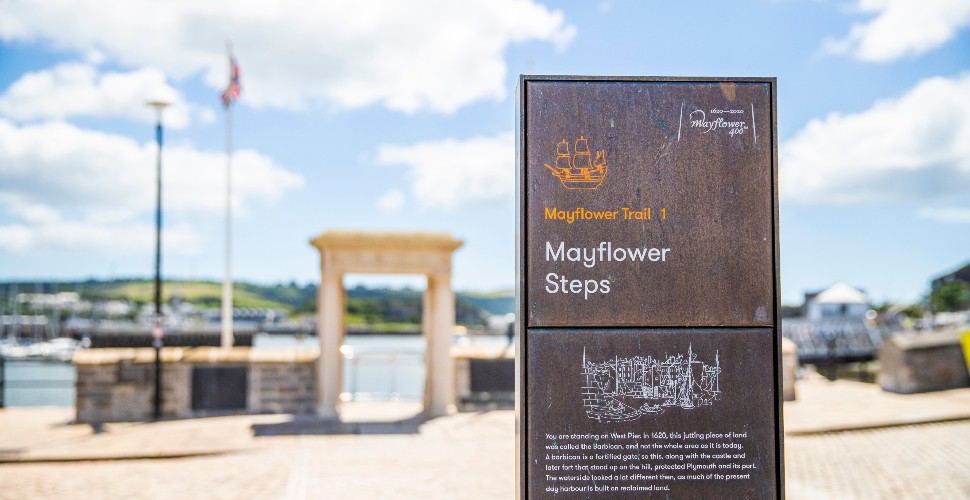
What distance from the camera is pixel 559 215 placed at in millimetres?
5043

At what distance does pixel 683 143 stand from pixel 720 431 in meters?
1.65

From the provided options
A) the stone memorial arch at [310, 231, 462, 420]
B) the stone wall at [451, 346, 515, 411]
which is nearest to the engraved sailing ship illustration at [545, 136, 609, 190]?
the stone memorial arch at [310, 231, 462, 420]

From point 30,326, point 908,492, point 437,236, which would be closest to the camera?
point 908,492

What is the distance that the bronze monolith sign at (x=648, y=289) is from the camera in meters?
Answer: 5.03

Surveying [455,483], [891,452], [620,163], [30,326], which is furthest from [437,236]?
[30,326]

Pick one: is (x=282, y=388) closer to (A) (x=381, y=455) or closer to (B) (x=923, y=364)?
(A) (x=381, y=455)

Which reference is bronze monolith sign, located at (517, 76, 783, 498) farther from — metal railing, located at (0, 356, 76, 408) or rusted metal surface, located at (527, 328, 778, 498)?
metal railing, located at (0, 356, 76, 408)

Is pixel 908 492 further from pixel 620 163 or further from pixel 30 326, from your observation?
pixel 30 326

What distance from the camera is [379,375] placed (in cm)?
2034

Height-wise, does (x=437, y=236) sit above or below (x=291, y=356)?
above

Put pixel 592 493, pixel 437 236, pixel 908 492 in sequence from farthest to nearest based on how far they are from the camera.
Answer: pixel 437 236, pixel 908 492, pixel 592 493

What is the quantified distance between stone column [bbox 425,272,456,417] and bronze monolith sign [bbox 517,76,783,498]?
12.4 metres

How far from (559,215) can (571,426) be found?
1.18m

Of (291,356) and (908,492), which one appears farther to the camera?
(291,356)
